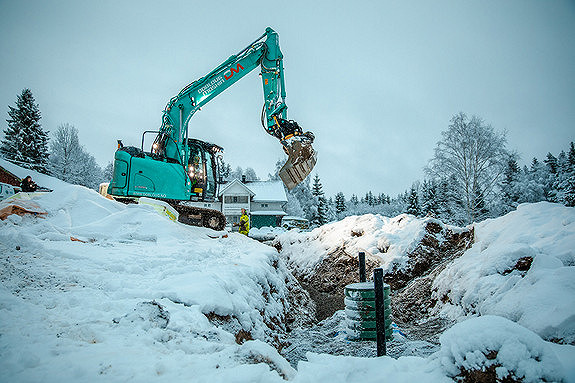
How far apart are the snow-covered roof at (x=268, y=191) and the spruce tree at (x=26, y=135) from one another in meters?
24.0

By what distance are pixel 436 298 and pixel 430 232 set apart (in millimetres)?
2832

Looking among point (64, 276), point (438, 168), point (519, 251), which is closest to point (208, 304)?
point (64, 276)

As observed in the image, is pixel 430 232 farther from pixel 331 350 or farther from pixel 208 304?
pixel 208 304

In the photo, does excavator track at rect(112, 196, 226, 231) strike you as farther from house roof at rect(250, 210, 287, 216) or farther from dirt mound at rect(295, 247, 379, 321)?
house roof at rect(250, 210, 287, 216)

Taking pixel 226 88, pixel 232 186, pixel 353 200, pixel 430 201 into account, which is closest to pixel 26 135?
pixel 232 186

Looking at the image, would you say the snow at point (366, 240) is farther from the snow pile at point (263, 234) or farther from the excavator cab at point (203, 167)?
the snow pile at point (263, 234)

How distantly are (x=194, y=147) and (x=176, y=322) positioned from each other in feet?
28.5

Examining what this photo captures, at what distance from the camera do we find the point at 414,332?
15.5ft

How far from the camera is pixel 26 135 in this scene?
27.0 m

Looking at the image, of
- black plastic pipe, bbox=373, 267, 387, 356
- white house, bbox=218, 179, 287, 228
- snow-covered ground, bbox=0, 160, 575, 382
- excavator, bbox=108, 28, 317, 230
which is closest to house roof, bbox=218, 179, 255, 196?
white house, bbox=218, 179, 287, 228

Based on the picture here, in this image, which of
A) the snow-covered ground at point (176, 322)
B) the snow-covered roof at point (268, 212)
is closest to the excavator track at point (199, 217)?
the snow-covered ground at point (176, 322)

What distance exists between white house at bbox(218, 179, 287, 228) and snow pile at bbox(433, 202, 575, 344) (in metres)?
32.3

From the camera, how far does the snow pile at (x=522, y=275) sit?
2.88 metres

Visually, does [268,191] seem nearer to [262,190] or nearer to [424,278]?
[262,190]
